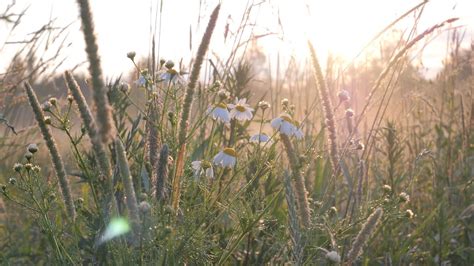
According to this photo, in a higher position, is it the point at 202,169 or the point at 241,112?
the point at 241,112

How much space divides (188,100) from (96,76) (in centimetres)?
74

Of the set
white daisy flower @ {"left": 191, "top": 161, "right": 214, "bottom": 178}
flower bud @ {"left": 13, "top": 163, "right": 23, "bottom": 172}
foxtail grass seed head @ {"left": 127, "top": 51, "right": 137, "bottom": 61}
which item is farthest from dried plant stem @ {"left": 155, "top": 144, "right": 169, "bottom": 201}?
foxtail grass seed head @ {"left": 127, "top": 51, "right": 137, "bottom": 61}

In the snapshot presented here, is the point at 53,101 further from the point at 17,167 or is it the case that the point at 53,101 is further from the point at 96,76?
the point at 96,76

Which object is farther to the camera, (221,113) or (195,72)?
(221,113)

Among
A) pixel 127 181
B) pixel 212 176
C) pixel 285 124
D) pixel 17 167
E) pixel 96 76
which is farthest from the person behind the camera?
pixel 285 124

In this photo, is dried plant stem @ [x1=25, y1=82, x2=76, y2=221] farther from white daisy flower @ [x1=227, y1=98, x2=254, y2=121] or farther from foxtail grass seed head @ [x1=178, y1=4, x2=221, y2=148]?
white daisy flower @ [x1=227, y1=98, x2=254, y2=121]

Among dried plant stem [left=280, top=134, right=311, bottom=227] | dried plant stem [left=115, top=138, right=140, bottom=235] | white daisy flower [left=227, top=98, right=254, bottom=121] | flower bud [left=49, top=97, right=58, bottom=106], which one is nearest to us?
dried plant stem [left=115, top=138, right=140, bottom=235]

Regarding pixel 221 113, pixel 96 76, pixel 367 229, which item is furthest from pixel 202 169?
pixel 96 76

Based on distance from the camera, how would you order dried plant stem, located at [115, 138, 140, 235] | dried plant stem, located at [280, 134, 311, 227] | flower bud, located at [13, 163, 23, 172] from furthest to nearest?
1. flower bud, located at [13, 163, 23, 172]
2. dried plant stem, located at [280, 134, 311, 227]
3. dried plant stem, located at [115, 138, 140, 235]

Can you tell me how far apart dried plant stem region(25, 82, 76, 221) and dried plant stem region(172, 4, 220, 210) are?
0.95 ft

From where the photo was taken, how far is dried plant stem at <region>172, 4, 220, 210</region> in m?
1.56

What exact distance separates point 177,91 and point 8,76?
1724 millimetres

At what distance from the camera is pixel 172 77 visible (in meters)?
2.00

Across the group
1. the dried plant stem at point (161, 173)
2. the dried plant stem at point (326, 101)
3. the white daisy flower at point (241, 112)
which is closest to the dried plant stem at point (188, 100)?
the dried plant stem at point (161, 173)
